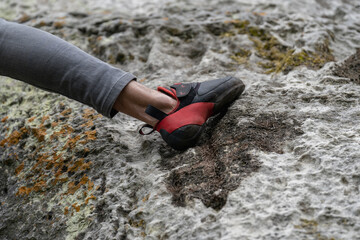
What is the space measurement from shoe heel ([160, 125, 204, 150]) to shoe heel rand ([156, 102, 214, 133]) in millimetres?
21

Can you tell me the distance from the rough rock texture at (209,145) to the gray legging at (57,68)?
0.38 m

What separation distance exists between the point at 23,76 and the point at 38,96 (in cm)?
79

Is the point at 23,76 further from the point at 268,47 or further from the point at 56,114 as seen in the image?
the point at 268,47

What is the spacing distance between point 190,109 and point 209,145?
0.22 meters

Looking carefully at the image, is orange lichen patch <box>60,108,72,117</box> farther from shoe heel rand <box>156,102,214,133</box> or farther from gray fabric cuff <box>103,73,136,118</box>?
shoe heel rand <box>156,102,214,133</box>

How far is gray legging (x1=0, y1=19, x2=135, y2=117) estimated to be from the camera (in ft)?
5.75

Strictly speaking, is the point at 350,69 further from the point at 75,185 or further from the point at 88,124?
the point at 75,185

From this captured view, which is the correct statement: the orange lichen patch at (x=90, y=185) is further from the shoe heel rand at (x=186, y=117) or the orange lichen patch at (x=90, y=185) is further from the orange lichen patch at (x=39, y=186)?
the shoe heel rand at (x=186, y=117)

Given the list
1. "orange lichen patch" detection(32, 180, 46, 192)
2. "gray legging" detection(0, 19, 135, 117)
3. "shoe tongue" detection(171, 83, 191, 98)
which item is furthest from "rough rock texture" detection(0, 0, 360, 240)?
"gray legging" detection(0, 19, 135, 117)

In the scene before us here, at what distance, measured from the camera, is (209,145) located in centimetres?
189

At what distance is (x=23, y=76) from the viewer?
5.91 ft

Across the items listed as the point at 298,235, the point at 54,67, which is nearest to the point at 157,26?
the point at 54,67

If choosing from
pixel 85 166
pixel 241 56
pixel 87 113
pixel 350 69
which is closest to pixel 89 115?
pixel 87 113

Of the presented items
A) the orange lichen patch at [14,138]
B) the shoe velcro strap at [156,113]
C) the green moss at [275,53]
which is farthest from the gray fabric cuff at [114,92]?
the green moss at [275,53]
